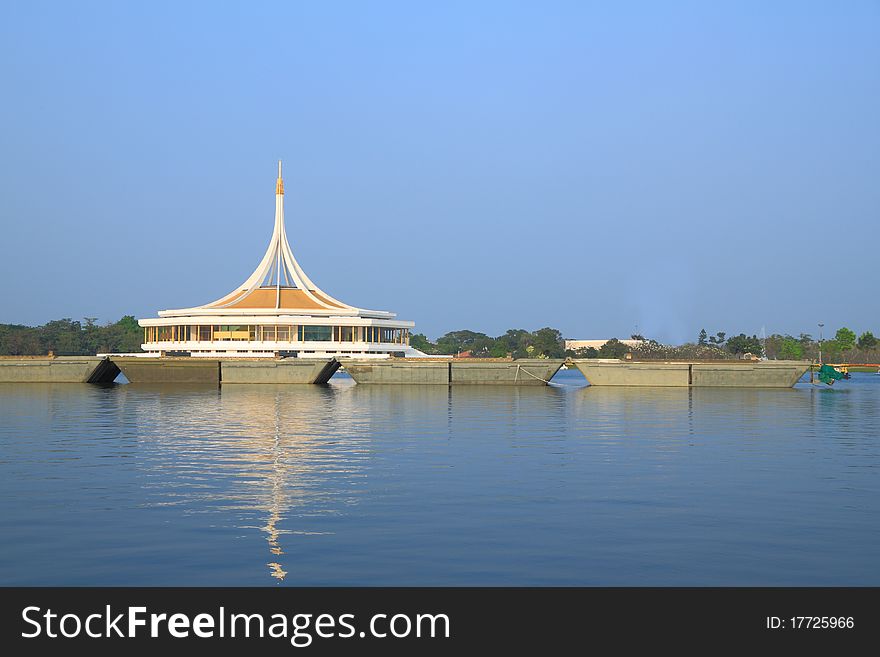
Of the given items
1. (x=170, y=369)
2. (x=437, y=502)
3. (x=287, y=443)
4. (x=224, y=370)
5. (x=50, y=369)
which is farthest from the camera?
(x=170, y=369)

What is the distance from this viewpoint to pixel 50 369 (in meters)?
111

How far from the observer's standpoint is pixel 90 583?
17.0m

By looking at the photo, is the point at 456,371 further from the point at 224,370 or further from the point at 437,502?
the point at 437,502

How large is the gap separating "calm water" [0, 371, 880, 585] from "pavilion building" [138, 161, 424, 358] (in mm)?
75255

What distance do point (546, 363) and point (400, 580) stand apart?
9139 cm

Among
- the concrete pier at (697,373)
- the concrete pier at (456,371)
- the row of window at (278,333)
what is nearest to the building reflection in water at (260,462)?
the concrete pier at (456,371)

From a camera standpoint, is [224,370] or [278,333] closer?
[224,370]

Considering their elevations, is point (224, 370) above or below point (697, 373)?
above

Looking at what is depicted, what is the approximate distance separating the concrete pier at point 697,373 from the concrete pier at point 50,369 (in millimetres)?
53991

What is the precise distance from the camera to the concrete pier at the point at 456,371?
107812 millimetres

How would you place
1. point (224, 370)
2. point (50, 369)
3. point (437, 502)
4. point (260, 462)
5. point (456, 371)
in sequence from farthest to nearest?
1. point (50, 369)
2. point (224, 370)
3. point (456, 371)
4. point (260, 462)
5. point (437, 502)

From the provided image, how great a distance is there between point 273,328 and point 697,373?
179ft

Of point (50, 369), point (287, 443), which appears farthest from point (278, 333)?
point (287, 443)

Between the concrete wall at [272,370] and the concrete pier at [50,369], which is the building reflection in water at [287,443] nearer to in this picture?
the concrete wall at [272,370]
